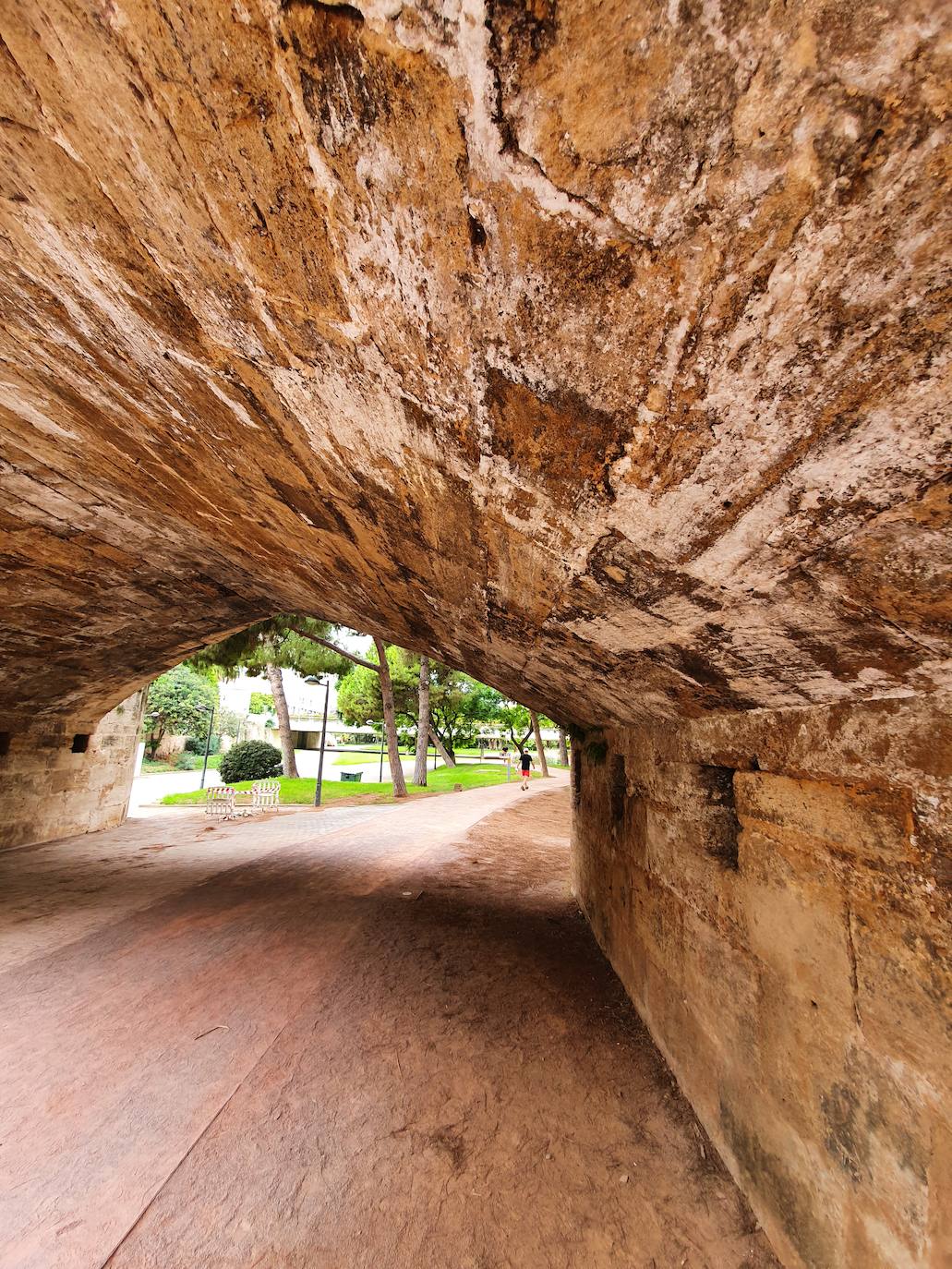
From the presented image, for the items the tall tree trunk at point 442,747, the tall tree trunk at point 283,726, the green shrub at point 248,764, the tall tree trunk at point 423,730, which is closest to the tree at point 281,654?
the tall tree trunk at point 283,726

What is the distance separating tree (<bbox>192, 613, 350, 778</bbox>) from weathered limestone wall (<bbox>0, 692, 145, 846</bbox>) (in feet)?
6.44

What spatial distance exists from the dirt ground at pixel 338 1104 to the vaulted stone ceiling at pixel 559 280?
231cm

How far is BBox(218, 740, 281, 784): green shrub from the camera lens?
19.2 m

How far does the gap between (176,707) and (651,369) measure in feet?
110

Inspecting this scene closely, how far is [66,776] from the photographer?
9172 millimetres

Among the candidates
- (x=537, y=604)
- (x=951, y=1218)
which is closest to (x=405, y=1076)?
(x=951, y=1218)

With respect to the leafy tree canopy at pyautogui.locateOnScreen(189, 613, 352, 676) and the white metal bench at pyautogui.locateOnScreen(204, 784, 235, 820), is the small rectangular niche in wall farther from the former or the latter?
the white metal bench at pyautogui.locateOnScreen(204, 784, 235, 820)

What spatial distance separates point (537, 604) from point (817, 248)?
1.74 m

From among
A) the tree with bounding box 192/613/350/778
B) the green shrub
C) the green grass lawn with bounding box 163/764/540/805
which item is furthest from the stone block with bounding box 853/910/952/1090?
the green shrub

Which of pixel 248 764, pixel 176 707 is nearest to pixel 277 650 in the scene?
pixel 248 764

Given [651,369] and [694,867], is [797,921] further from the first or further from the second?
[651,369]

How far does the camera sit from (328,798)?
51.7 feet

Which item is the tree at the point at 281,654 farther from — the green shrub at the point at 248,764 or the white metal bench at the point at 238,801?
the white metal bench at the point at 238,801

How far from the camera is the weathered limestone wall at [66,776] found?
8.23m
